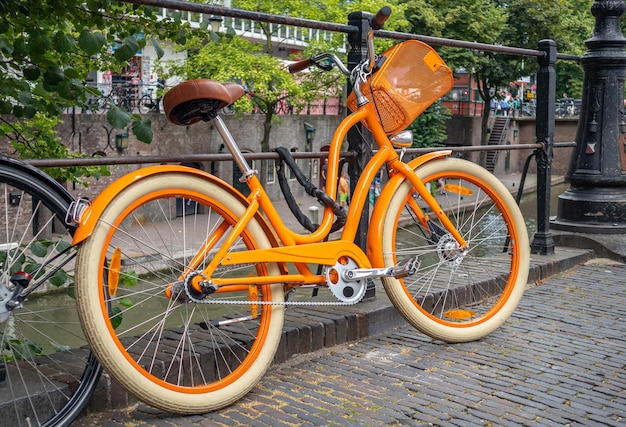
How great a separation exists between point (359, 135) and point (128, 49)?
1194 mm

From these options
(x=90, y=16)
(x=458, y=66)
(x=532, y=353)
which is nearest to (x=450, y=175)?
(x=532, y=353)

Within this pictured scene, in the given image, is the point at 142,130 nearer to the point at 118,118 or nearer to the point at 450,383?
the point at 118,118

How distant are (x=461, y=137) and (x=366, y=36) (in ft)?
136

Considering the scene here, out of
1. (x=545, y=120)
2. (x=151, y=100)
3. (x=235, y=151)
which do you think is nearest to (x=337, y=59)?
(x=235, y=151)

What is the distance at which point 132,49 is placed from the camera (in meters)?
4.05

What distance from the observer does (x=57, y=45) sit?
432cm

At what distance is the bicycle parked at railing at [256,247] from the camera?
3.01 m

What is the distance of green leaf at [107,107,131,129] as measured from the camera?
3.82 m

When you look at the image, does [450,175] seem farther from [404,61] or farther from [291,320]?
[291,320]

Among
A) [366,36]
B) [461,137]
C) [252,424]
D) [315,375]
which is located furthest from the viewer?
[461,137]

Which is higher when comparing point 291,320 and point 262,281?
point 262,281

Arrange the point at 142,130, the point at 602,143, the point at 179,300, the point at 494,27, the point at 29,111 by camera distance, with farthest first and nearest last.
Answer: the point at 494,27, the point at 602,143, the point at 29,111, the point at 142,130, the point at 179,300

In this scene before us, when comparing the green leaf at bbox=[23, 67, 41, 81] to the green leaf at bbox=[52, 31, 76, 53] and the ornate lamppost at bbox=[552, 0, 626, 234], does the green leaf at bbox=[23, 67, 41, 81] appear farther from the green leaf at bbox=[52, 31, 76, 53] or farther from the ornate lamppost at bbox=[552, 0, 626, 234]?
the ornate lamppost at bbox=[552, 0, 626, 234]

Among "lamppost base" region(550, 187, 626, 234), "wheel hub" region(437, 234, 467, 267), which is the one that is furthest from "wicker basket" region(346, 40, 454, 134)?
"lamppost base" region(550, 187, 626, 234)
